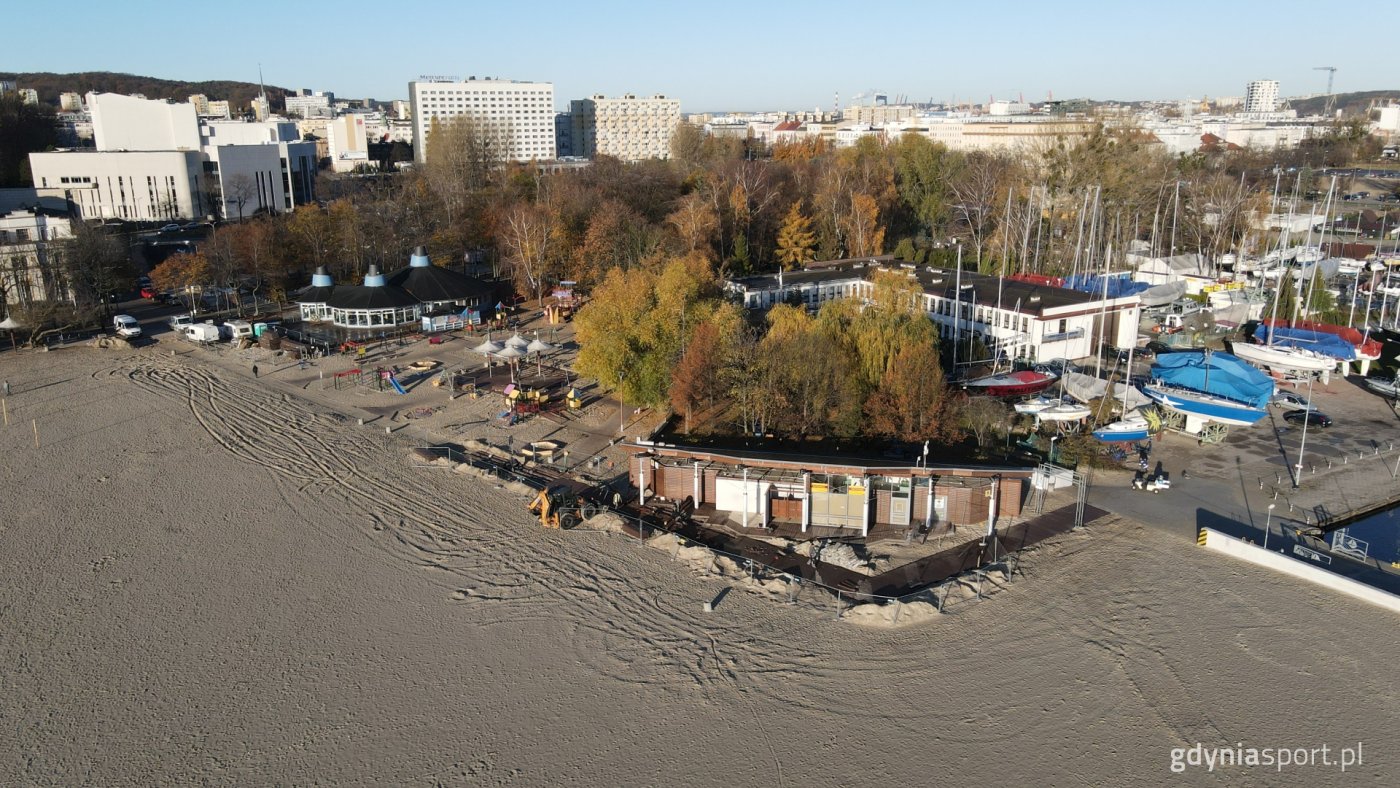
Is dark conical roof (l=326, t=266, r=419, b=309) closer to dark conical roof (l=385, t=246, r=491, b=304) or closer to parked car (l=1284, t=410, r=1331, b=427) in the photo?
dark conical roof (l=385, t=246, r=491, b=304)

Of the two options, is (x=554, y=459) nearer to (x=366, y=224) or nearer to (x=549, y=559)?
(x=549, y=559)

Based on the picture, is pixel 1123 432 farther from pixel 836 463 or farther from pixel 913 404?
pixel 836 463

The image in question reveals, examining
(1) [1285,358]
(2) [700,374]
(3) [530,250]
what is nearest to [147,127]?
(3) [530,250]

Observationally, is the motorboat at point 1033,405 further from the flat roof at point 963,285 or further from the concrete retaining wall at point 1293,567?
the concrete retaining wall at point 1293,567

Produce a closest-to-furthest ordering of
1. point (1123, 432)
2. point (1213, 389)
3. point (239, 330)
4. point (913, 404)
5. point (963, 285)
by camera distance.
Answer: point (913, 404)
point (1123, 432)
point (1213, 389)
point (963, 285)
point (239, 330)

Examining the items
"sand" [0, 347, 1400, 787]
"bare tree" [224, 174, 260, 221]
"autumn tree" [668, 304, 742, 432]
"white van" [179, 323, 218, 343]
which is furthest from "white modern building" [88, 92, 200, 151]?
"autumn tree" [668, 304, 742, 432]

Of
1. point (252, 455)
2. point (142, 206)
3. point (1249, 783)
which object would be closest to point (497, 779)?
point (1249, 783)

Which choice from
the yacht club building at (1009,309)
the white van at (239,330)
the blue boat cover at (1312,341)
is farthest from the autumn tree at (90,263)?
the blue boat cover at (1312,341)
